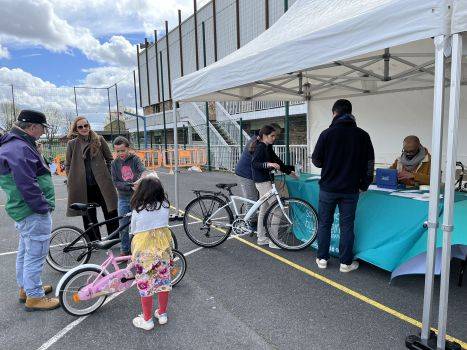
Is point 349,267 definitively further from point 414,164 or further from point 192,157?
point 192,157

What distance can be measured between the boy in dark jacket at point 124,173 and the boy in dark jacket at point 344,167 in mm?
2019

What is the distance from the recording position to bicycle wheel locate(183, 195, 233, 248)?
4996 millimetres

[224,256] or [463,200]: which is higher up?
[463,200]

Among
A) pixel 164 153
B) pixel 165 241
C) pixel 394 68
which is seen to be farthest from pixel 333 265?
pixel 164 153

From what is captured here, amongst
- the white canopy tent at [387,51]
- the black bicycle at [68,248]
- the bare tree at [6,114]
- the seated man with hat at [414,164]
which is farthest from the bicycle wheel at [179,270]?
the bare tree at [6,114]

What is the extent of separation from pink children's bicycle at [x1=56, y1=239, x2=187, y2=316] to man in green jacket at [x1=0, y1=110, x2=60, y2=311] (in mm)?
296

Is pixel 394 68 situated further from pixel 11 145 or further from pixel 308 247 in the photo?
pixel 11 145

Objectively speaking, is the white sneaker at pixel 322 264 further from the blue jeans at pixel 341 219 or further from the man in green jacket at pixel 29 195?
the man in green jacket at pixel 29 195

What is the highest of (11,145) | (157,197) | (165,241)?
(11,145)

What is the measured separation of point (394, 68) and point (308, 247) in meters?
3.67

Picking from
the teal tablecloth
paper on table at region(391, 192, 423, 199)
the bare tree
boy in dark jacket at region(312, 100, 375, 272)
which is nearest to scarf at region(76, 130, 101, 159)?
boy in dark jacket at region(312, 100, 375, 272)

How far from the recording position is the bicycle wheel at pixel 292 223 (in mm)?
4750

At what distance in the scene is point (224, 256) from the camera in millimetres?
4695

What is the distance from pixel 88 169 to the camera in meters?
4.61
